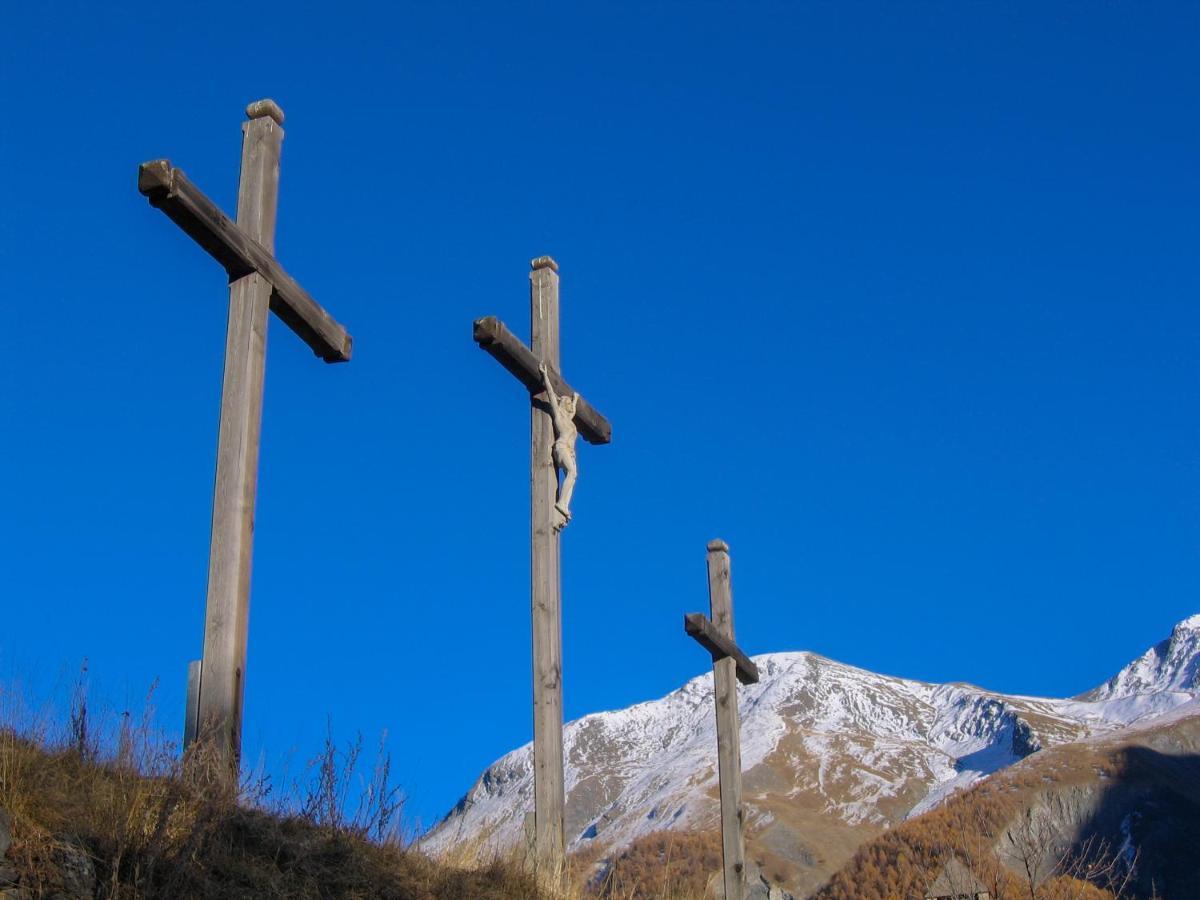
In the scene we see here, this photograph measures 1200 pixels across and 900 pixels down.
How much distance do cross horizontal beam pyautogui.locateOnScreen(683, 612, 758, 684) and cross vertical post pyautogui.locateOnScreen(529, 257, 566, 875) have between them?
4.08m

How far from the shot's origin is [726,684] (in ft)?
51.0

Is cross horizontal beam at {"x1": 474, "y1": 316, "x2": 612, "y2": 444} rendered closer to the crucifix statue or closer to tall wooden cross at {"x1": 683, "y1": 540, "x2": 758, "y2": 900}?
the crucifix statue

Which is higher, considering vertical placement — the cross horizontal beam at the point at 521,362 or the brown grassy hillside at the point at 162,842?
the cross horizontal beam at the point at 521,362

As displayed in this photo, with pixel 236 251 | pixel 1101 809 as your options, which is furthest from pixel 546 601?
pixel 1101 809

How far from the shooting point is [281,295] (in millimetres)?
8719

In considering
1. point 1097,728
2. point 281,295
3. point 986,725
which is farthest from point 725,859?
point 986,725

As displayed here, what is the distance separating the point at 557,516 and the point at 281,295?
300 cm

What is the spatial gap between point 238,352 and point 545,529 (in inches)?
123

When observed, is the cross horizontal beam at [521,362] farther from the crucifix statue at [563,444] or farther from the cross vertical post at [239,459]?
the cross vertical post at [239,459]

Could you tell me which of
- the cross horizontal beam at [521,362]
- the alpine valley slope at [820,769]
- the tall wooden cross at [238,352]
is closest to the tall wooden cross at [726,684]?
the cross horizontal beam at [521,362]

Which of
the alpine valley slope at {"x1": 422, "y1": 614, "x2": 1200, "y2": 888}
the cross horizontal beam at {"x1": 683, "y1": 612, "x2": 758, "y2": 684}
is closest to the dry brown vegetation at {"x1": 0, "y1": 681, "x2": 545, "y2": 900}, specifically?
the cross horizontal beam at {"x1": 683, "y1": 612, "x2": 758, "y2": 684}

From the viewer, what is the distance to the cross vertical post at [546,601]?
381 inches

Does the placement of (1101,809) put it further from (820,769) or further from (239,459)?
(239,459)

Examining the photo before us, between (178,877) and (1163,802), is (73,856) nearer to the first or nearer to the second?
(178,877)
